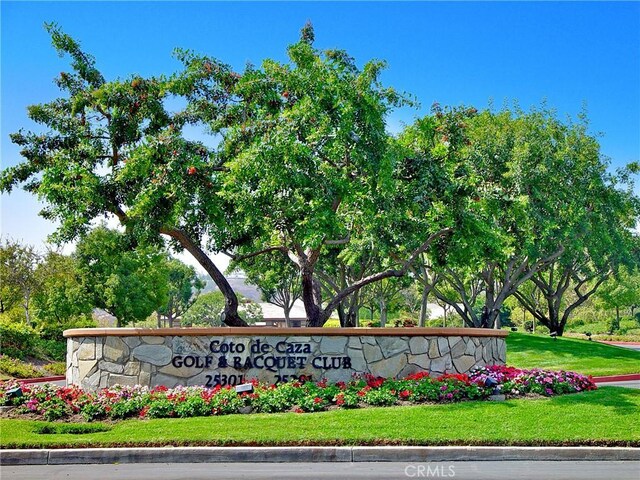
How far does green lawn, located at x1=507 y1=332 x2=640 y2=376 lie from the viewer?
2641 centimetres

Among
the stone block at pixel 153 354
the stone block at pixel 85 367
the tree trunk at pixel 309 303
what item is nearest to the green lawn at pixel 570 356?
the tree trunk at pixel 309 303

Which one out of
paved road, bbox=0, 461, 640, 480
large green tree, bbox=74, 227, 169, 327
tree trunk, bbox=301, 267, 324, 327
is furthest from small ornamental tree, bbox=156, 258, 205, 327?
paved road, bbox=0, 461, 640, 480

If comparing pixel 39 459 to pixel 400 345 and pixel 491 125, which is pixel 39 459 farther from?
pixel 491 125

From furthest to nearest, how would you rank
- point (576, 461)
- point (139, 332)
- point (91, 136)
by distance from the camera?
1. point (91, 136)
2. point (139, 332)
3. point (576, 461)

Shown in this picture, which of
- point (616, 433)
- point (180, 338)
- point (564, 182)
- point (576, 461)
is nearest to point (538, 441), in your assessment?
point (576, 461)

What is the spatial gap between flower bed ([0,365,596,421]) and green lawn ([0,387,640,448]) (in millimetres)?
594

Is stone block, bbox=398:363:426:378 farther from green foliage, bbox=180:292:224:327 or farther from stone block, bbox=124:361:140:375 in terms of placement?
green foliage, bbox=180:292:224:327

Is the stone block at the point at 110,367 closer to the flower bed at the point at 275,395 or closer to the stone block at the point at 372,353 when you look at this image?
the flower bed at the point at 275,395

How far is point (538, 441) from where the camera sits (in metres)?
10.7

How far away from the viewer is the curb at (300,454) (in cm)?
1027

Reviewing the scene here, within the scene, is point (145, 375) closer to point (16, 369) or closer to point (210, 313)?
point (16, 369)

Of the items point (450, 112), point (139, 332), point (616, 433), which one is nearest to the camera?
point (616, 433)

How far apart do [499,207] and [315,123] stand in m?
6.28

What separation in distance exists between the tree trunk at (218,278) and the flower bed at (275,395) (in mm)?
2954
